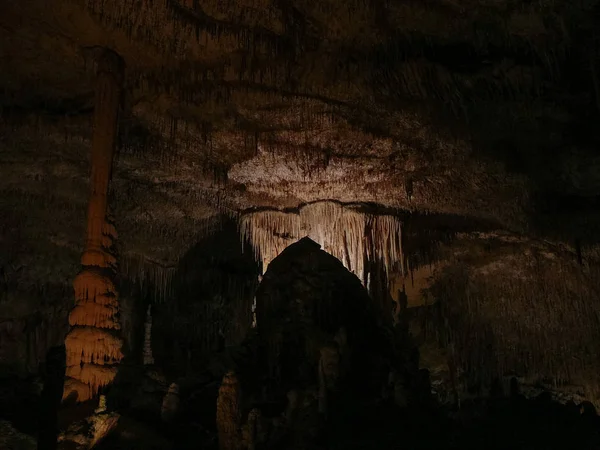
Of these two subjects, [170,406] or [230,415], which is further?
[170,406]

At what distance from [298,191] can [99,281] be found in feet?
15.0

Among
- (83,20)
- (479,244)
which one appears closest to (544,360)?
(479,244)

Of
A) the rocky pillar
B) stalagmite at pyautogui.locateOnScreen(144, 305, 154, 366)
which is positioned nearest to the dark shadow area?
the rocky pillar

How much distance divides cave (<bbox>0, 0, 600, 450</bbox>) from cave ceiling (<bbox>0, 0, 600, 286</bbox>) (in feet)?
0.13

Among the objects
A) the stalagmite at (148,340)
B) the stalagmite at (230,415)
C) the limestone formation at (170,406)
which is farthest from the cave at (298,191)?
the stalagmite at (148,340)

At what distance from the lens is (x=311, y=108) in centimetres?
1022

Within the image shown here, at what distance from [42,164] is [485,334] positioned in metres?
11.9

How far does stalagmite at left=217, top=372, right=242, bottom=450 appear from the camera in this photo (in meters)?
7.72

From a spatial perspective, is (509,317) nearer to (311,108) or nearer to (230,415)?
(311,108)

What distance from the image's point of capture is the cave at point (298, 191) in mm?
8570

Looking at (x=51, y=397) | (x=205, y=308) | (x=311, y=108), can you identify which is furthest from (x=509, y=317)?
(x=51, y=397)

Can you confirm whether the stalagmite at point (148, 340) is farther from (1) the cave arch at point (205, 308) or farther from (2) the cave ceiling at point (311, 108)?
(2) the cave ceiling at point (311, 108)

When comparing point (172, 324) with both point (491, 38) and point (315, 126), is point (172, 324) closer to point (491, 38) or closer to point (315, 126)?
point (315, 126)

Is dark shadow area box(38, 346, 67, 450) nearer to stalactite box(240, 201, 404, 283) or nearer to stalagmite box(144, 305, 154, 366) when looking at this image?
stalagmite box(144, 305, 154, 366)
